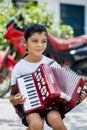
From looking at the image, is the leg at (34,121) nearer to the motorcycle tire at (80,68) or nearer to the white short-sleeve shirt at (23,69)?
the white short-sleeve shirt at (23,69)

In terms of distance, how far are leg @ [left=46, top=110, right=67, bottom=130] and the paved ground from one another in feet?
5.96

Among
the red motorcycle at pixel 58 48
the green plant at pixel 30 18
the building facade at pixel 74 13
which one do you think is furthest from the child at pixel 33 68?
the building facade at pixel 74 13

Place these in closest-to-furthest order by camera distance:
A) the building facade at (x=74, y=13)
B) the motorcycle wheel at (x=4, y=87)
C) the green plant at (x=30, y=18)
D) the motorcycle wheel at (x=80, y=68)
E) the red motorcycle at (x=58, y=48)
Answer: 1. the motorcycle wheel at (x=4, y=87)
2. the red motorcycle at (x=58, y=48)
3. the motorcycle wheel at (x=80, y=68)
4. the green plant at (x=30, y=18)
5. the building facade at (x=74, y=13)

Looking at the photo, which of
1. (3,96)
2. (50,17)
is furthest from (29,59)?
(50,17)

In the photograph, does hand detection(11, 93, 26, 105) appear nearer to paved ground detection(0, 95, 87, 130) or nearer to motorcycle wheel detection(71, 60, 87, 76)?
paved ground detection(0, 95, 87, 130)

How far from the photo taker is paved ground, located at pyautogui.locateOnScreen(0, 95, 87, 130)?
19.7 feet

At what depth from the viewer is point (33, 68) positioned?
412 centimetres

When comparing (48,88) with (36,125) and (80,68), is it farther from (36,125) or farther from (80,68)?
(80,68)

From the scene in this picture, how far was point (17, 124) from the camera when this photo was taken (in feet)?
20.2

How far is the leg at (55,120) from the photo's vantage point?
3912 mm

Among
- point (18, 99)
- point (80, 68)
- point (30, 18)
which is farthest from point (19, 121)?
point (30, 18)

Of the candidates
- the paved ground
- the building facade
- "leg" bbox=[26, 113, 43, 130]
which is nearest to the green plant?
the paved ground

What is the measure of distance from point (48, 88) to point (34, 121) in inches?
11.8

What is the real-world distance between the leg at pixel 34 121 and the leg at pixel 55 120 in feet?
0.26
